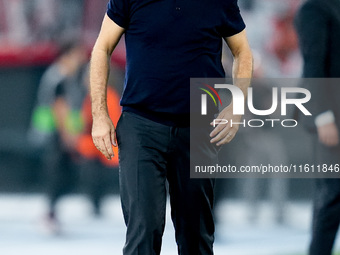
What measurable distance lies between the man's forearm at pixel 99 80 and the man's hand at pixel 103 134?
0.12ft

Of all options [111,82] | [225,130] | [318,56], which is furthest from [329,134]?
[111,82]

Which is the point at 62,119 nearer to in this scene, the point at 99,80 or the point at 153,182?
the point at 99,80

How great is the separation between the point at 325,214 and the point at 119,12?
176cm

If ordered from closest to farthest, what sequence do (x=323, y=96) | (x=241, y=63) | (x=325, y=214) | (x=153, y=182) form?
(x=153, y=182), (x=241, y=63), (x=325, y=214), (x=323, y=96)

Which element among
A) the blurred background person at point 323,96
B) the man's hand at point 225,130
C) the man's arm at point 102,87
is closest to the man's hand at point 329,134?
the blurred background person at point 323,96

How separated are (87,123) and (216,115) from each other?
5.41 metres

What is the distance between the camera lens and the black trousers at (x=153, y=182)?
3.70 metres

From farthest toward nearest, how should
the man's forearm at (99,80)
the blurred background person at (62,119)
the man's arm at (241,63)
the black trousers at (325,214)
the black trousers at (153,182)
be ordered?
the blurred background person at (62,119)
the black trousers at (325,214)
the man's arm at (241,63)
the man's forearm at (99,80)
the black trousers at (153,182)

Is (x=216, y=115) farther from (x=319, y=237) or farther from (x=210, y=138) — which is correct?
(x=319, y=237)

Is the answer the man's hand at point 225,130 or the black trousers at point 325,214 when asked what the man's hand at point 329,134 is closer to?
the black trousers at point 325,214

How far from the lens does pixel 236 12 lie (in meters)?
3.91

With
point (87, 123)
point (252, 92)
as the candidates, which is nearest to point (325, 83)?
point (252, 92)

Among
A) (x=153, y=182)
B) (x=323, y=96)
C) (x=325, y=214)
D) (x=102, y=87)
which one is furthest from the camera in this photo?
(x=323, y=96)

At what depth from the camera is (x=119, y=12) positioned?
3.77 metres
